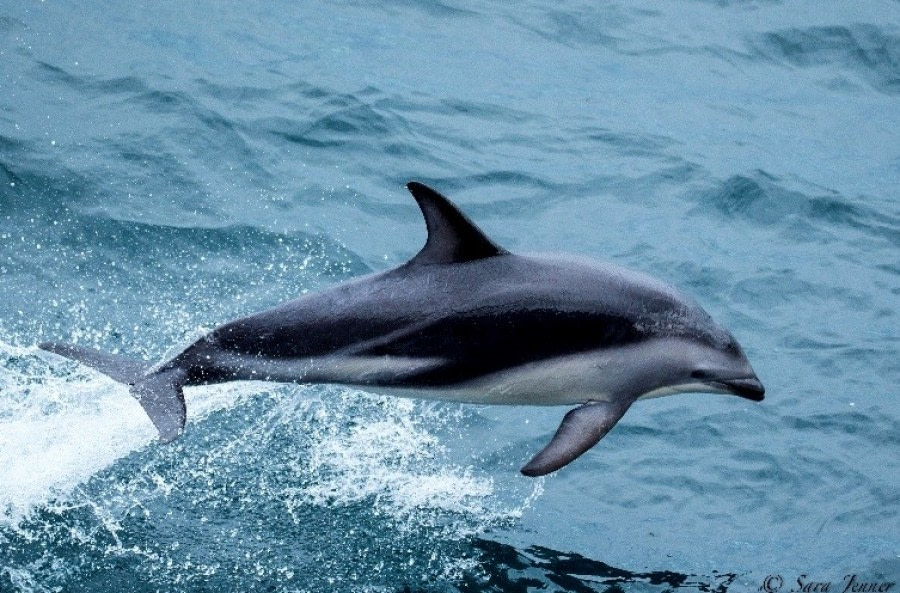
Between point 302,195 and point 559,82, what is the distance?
453cm

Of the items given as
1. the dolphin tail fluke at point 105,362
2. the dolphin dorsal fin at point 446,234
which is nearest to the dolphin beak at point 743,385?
the dolphin dorsal fin at point 446,234

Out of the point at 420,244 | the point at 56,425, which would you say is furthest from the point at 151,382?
the point at 420,244

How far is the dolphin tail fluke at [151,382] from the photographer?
19.9 feet

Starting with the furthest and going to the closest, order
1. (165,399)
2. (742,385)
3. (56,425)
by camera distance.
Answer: (56,425), (742,385), (165,399)

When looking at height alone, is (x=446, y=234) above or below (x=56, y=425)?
above

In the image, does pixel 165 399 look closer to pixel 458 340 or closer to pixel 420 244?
pixel 458 340

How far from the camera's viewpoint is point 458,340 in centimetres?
636

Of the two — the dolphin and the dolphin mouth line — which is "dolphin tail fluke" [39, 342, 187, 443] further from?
the dolphin mouth line

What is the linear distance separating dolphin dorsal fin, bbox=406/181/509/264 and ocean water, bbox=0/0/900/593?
1.70 metres

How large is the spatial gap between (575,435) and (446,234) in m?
1.13

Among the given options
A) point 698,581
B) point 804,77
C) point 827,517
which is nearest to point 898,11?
point 804,77

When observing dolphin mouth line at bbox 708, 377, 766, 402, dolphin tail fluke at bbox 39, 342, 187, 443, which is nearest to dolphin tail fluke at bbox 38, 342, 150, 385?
dolphin tail fluke at bbox 39, 342, 187, 443

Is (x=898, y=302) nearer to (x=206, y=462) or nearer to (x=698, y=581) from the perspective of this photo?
(x=698, y=581)

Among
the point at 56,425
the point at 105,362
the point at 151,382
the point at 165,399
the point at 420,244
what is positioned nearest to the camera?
the point at 165,399
